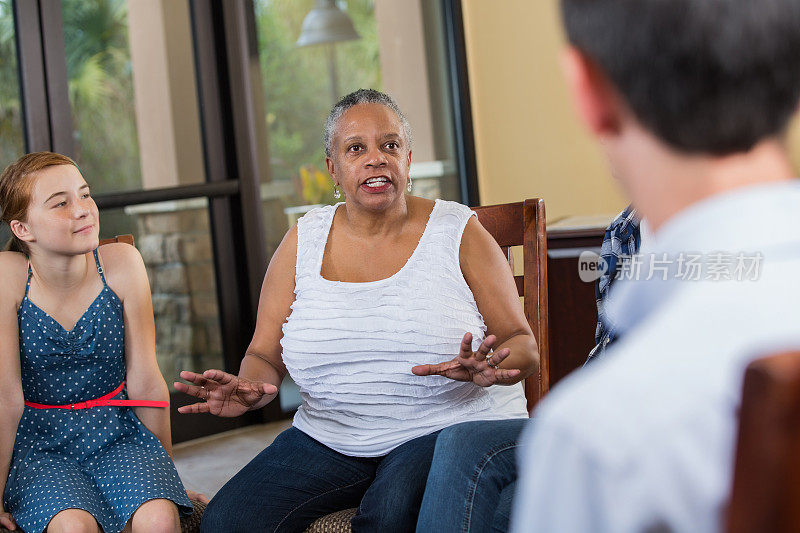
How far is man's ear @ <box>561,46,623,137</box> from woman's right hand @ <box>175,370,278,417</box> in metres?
1.09

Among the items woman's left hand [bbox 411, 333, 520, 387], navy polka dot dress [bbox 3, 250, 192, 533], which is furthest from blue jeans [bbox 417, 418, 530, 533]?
navy polka dot dress [bbox 3, 250, 192, 533]

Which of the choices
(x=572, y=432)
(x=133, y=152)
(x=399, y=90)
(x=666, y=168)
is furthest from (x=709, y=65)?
(x=399, y=90)

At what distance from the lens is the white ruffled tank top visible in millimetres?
1622

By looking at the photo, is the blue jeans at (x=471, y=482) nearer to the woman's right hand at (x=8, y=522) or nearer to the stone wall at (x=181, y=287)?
the woman's right hand at (x=8, y=522)

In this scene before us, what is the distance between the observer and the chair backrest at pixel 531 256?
5.90ft

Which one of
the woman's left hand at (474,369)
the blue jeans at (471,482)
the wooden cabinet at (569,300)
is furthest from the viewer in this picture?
the wooden cabinet at (569,300)

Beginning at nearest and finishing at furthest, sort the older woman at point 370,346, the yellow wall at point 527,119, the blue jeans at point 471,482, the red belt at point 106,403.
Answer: the blue jeans at point 471,482 < the older woman at point 370,346 < the red belt at point 106,403 < the yellow wall at point 527,119

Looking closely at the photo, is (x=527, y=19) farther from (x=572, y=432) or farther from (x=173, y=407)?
(x=572, y=432)

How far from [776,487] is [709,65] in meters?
A: 0.24

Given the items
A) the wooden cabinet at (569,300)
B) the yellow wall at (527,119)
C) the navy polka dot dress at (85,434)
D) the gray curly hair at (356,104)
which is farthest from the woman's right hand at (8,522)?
the yellow wall at (527,119)

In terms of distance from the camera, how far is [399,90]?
412 centimetres

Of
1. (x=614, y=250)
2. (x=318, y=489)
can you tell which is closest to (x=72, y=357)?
(x=318, y=489)

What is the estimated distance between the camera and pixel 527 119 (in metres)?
4.20

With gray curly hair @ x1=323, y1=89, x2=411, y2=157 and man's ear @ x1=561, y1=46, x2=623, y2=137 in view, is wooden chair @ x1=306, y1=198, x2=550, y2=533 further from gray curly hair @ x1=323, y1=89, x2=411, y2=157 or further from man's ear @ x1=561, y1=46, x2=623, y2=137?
man's ear @ x1=561, y1=46, x2=623, y2=137
